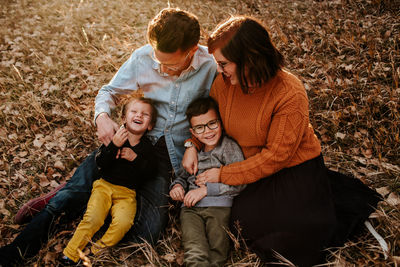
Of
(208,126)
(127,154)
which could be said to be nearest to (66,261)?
(127,154)

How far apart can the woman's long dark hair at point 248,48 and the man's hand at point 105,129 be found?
1.35 m

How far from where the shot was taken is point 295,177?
2.52 meters

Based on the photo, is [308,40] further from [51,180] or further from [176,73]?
[51,180]

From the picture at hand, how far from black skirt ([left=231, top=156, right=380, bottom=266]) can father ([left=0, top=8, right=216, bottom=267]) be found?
890mm

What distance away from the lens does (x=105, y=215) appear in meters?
2.75

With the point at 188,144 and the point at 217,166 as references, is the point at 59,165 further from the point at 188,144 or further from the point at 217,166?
the point at 217,166

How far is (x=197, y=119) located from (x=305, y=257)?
1.58 m

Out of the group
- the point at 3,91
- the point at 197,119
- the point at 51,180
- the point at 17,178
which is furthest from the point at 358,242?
the point at 3,91

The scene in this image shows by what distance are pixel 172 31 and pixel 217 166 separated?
138cm

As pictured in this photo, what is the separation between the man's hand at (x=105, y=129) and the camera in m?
2.81

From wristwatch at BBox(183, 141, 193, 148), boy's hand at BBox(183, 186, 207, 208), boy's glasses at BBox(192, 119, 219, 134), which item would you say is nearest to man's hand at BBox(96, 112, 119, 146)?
wristwatch at BBox(183, 141, 193, 148)

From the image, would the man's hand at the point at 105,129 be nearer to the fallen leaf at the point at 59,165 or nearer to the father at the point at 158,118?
the father at the point at 158,118

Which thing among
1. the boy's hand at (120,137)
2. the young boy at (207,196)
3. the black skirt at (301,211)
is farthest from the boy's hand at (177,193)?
the boy's hand at (120,137)

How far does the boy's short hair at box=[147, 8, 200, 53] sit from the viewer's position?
2379 mm
